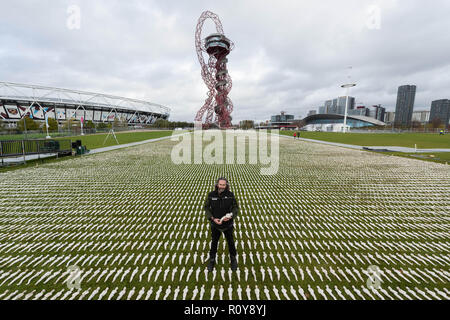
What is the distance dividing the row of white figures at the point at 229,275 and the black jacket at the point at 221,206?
2.61 feet

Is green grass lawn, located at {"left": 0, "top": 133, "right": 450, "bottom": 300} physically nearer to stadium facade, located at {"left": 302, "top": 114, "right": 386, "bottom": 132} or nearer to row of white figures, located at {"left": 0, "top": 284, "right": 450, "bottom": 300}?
row of white figures, located at {"left": 0, "top": 284, "right": 450, "bottom": 300}

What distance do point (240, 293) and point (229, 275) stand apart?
1.10 feet

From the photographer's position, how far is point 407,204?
5.44 meters

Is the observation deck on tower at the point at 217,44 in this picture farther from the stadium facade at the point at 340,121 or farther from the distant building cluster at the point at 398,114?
the distant building cluster at the point at 398,114

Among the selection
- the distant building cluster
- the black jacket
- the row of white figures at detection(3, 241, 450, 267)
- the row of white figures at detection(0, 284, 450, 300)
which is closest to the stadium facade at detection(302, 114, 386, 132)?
the distant building cluster

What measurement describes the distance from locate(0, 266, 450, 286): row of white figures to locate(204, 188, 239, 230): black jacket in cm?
80

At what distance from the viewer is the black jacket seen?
269cm

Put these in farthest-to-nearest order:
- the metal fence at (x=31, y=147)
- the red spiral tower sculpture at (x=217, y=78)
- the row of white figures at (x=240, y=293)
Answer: the red spiral tower sculpture at (x=217, y=78) → the metal fence at (x=31, y=147) → the row of white figures at (x=240, y=293)

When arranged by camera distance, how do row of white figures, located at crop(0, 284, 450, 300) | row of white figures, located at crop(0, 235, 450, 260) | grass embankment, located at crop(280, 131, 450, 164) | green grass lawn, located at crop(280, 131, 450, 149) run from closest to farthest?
row of white figures, located at crop(0, 284, 450, 300), row of white figures, located at crop(0, 235, 450, 260), grass embankment, located at crop(280, 131, 450, 164), green grass lawn, located at crop(280, 131, 450, 149)

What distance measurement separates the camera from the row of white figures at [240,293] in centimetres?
240

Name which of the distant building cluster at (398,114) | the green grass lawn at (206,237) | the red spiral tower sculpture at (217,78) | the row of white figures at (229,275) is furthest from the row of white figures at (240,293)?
the distant building cluster at (398,114)

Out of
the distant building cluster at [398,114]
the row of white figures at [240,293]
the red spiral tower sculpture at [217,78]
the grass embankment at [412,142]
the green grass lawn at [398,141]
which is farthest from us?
the distant building cluster at [398,114]
